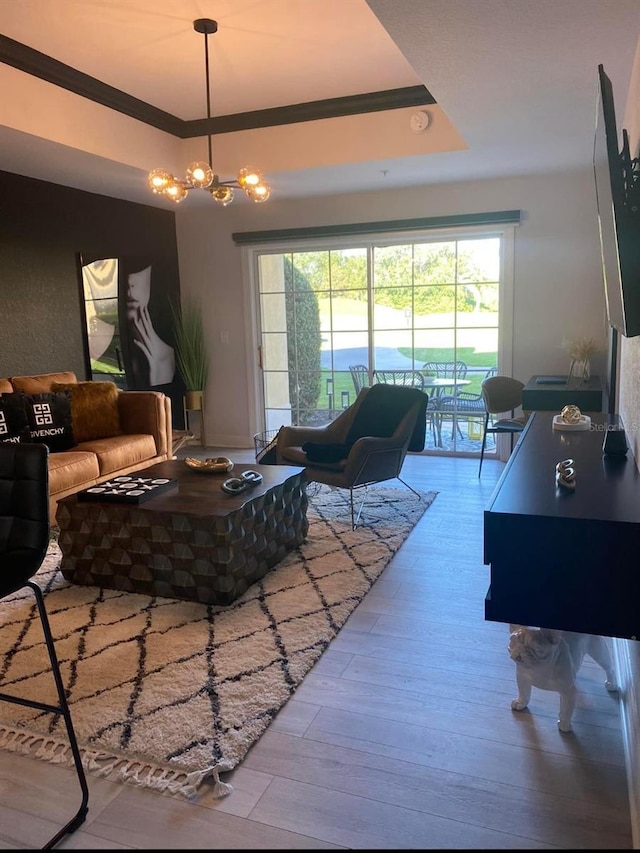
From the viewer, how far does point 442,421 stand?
5824mm

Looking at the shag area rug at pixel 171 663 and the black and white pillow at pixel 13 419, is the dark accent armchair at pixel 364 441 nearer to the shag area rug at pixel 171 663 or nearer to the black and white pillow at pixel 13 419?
the shag area rug at pixel 171 663

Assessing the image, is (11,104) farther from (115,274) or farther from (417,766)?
(417,766)

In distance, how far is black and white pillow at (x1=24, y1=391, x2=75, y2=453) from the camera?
4211 millimetres

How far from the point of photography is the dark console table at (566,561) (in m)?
1.55

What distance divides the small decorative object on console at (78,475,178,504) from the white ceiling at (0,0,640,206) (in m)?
2.13

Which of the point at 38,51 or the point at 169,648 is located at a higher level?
the point at 38,51

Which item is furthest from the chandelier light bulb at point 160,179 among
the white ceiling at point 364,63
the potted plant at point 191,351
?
the potted plant at point 191,351

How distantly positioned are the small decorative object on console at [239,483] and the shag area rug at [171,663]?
456mm

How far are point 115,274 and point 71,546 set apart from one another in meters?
3.16

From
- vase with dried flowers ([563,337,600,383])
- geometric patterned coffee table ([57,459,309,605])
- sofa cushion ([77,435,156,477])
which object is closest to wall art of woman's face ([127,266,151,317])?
sofa cushion ([77,435,156,477])

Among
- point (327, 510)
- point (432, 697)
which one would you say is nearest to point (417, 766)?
point (432, 697)

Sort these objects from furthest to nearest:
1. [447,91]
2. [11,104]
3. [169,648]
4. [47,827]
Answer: [11,104] < [447,91] < [169,648] < [47,827]

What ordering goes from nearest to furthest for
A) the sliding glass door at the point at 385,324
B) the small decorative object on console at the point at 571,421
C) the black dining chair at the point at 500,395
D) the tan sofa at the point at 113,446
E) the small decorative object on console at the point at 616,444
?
1. the small decorative object on console at the point at 616,444
2. the small decorative object on console at the point at 571,421
3. the tan sofa at the point at 113,446
4. the black dining chair at the point at 500,395
5. the sliding glass door at the point at 385,324

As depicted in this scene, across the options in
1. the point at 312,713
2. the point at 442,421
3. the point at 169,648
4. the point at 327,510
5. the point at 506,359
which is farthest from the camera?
the point at 442,421
